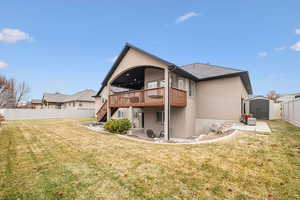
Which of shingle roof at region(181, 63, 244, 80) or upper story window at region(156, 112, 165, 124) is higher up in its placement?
shingle roof at region(181, 63, 244, 80)

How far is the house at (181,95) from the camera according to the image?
405 inches

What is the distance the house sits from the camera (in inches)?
405

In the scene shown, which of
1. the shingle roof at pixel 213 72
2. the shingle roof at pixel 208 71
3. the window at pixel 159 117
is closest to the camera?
the shingle roof at pixel 213 72

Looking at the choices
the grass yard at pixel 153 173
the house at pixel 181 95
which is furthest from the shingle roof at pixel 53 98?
the grass yard at pixel 153 173

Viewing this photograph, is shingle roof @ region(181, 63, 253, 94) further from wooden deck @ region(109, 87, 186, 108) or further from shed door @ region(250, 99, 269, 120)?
shed door @ region(250, 99, 269, 120)

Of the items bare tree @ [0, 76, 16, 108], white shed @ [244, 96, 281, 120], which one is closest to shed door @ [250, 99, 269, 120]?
white shed @ [244, 96, 281, 120]

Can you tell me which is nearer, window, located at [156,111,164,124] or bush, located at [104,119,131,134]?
bush, located at [104,119,131,134]

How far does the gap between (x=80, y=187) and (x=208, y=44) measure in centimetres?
2248

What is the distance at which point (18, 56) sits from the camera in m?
20.7

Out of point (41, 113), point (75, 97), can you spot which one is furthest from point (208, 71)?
point (75, 97)

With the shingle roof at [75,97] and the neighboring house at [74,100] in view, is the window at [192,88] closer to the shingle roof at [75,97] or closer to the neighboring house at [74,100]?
the neighboring house at [74,100]

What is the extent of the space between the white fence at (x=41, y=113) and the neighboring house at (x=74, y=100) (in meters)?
4.27

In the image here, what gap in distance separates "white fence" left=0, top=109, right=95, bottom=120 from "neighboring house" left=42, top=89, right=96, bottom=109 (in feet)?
14.0

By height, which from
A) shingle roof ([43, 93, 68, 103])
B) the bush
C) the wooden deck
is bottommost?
the bush
